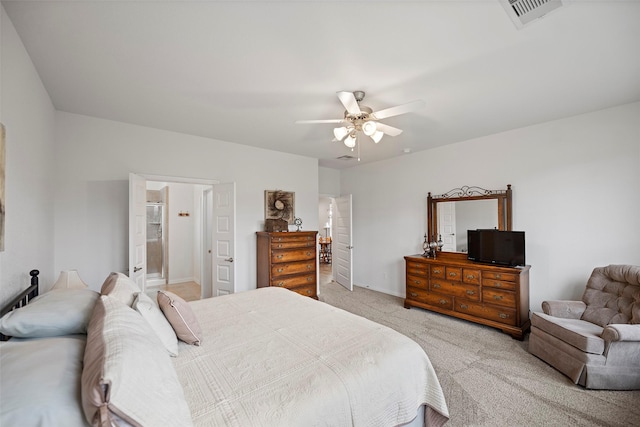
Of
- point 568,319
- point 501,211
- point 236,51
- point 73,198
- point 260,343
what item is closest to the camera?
point 260,343

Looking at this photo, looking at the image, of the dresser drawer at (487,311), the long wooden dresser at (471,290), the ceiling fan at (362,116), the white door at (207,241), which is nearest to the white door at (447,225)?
the long wooden dresser at (471,290)

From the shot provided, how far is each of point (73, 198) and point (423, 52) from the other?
399cm

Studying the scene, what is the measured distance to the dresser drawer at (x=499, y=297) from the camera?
3393 millimetres

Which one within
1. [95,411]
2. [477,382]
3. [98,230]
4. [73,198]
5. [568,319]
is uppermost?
[73,198]

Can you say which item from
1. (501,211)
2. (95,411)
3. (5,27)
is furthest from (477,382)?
(5,27)

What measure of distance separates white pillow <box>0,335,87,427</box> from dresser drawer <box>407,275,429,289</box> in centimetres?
419

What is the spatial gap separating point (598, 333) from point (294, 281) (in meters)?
3.55

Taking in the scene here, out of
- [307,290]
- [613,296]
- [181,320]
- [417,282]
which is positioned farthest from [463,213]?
[181,320]

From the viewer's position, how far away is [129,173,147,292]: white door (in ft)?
10.4

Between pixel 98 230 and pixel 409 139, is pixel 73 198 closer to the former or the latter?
pixel 98 230

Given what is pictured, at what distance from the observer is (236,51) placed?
1.99 meters

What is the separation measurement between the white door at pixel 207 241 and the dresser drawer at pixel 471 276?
407 centimetres

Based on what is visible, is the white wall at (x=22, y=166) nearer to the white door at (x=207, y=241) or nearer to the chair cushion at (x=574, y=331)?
the white door at (x=207, y=241)

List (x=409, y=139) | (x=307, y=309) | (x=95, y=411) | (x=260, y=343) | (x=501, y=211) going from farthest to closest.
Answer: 1. (x=409, y=139)
2. (x=501, y=211)
3. (x=307, y=309)
4. (x=260, y=343)
5. (x=95, y=411)
